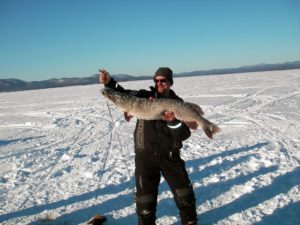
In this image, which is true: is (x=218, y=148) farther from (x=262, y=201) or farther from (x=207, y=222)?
(x=207, y=222)

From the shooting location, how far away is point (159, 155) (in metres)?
3.69

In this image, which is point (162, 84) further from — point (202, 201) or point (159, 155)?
point (202, 201)

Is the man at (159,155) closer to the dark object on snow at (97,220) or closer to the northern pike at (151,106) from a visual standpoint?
the northern pike at (151,106)

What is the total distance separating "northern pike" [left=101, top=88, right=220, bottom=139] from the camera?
141 inches

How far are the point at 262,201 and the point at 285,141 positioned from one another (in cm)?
390

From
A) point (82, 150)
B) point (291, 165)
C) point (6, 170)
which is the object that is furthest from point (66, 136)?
point (291, 165)

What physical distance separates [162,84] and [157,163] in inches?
34.6

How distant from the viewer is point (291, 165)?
21.4ft

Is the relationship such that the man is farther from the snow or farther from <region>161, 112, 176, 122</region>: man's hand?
the snow

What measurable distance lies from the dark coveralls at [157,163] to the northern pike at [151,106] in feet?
0.39

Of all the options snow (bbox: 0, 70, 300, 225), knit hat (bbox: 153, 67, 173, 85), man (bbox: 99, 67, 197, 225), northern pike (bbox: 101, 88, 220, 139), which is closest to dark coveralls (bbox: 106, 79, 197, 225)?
man (bbox: 99, 67, 197, 225)

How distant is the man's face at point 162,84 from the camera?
3.71 m

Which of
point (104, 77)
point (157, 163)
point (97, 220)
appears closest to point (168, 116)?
point (157, 163)

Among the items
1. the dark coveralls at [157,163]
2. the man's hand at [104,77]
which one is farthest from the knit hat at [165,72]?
the man's hand at [104,77]
